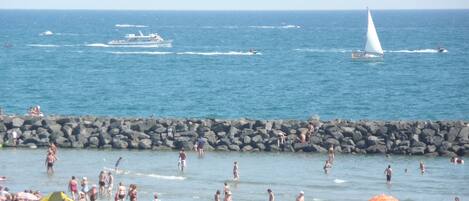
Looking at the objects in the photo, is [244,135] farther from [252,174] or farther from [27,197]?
[27,197]

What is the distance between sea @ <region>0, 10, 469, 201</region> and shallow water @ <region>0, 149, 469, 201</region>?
5 centimetres

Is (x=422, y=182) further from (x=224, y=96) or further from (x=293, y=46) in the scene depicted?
(x=293, y=46)

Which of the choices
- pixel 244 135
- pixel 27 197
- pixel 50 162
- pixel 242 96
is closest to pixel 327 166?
pixel 244 135

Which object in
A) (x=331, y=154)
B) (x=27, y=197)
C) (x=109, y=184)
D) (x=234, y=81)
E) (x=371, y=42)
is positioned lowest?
(x=27, y=197)

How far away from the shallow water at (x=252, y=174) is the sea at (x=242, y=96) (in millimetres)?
53

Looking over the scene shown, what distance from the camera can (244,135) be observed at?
181 feet

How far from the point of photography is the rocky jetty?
54.1 metres

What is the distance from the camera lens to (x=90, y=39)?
185125 millimetres

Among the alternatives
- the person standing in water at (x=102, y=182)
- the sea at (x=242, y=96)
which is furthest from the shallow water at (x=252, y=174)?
the person standing in water at (x=102, y=182)

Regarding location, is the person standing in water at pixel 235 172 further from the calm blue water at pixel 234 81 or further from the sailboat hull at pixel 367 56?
the sailboat hull at pixel 367 56

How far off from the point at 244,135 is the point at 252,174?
7.63 m

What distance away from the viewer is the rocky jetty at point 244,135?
54.1 metres

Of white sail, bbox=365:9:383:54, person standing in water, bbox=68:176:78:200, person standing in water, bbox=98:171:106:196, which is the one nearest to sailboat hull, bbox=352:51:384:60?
white sail, bbox=365:9:383:54

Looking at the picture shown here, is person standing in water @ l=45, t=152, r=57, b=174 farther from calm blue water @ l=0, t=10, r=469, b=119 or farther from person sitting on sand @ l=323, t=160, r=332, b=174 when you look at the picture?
calm blue water @ l=0, t=10, r=469, b=119
